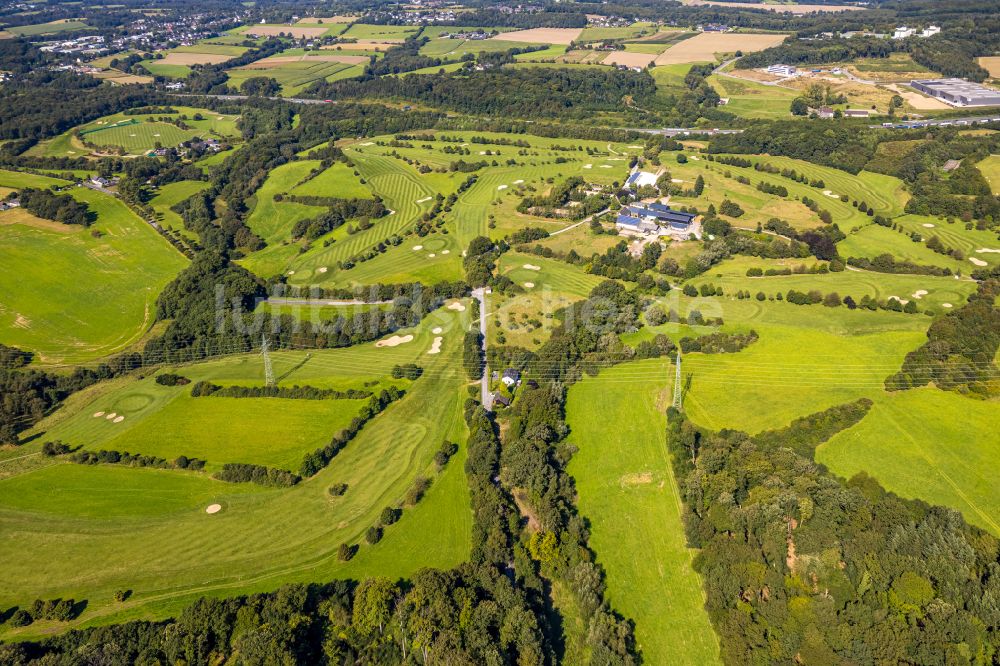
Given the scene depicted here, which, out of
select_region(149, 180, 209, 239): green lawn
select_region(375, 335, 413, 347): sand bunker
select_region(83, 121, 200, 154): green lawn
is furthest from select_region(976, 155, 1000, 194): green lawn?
select_region(83, 121, 200, 154): green lawn

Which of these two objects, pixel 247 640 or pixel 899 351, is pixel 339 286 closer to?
pixel 247 640

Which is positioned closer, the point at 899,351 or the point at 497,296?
the point at 899,351

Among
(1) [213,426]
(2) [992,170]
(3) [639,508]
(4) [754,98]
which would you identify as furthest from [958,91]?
(1) [213,426]

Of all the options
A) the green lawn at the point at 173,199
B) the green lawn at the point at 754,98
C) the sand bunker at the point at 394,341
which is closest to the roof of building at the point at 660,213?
the sand bunker at the point at 394,341

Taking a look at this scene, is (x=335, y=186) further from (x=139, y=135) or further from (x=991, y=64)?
(x=991, y=64)

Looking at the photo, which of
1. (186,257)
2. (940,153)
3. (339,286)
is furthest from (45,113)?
(940,153)
